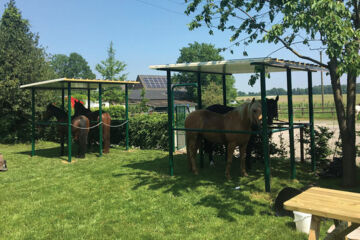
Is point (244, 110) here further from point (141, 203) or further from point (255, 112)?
point (141, 203)

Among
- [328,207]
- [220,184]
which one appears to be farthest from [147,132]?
[328,207]

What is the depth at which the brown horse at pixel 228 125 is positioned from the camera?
6.20 metres

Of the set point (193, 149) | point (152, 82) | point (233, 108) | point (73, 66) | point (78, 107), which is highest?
point (73, 66)

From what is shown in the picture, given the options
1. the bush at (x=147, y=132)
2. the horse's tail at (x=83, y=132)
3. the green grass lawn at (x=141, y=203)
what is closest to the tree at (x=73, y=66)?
the bush at (x=147, y=132)

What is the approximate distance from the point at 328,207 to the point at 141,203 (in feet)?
10.9

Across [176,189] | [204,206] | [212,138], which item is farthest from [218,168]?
[204,206]

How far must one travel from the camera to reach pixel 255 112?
603 cm

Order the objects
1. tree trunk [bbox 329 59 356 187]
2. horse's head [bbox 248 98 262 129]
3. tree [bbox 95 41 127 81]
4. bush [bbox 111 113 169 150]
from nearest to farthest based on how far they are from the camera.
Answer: tree trunk [bbox 329 59 356 187] → horse's head [bbox 248 98 262 129] → bush [bbox 111 113 169 150] → tree [bbox 95 41 127 81]

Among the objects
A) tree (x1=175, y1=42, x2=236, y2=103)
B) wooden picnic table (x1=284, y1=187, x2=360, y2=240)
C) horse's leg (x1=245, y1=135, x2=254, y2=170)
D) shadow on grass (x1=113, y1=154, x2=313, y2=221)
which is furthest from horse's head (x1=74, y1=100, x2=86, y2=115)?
tree (x1=175, y1=42, x2=236, y2=103)

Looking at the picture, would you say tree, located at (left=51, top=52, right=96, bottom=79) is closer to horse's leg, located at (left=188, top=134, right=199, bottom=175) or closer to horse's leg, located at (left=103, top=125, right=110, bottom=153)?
horse's leg, located at (left=103, top=125, right=110, bottom=153)

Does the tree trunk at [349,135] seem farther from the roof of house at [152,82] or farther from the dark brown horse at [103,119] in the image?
the roof of house at [152,82]

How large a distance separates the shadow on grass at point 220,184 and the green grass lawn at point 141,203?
0.6 inches

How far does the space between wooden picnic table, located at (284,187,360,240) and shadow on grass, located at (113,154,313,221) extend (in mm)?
1631

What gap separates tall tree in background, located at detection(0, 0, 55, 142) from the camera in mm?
13836
